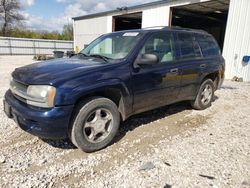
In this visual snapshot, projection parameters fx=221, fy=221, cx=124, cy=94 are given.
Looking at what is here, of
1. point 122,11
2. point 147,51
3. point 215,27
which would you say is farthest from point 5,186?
point 215,27

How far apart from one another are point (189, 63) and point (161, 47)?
83 cm

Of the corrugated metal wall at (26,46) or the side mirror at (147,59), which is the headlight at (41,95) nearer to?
the side mirror at (147,59)

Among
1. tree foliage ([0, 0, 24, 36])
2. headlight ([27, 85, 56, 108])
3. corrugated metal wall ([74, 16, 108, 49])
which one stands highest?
tree foliage ([0, 0, 24, 36])

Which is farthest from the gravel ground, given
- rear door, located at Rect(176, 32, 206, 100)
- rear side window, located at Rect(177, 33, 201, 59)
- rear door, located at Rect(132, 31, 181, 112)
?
rear side window, located at Rect(177, 33, 201, 59)

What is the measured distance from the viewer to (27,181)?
2668mm

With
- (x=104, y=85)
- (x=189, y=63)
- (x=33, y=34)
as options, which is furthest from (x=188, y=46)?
(x=33, y=34)

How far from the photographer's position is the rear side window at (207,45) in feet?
17.0

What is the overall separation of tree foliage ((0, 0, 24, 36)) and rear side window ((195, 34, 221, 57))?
43.3 metres

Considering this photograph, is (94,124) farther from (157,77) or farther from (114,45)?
(114,45)

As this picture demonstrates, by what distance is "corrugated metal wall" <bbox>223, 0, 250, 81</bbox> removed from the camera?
33.0 ft

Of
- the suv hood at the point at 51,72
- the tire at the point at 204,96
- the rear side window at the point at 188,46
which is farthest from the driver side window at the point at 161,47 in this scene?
the tire at the point at 204,96

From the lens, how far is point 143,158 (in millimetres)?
3254

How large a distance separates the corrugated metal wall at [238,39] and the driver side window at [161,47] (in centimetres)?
747

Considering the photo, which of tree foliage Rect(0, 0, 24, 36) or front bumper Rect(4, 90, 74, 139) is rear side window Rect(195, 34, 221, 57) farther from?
tree foliage Rect(0, 0, 24, 36)
